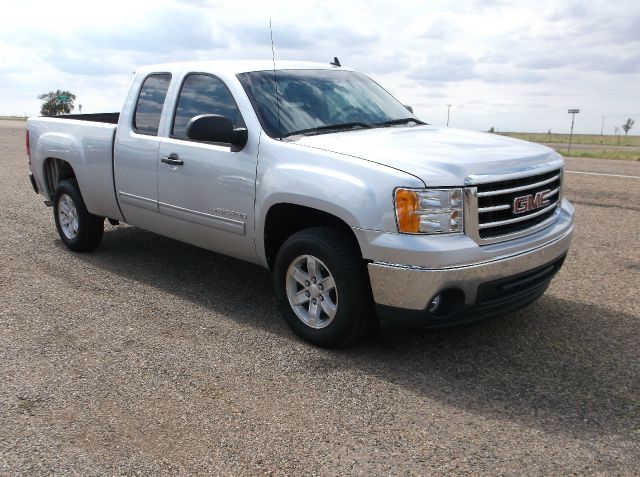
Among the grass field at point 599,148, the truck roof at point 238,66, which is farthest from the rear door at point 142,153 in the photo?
the grass field at point 599,148

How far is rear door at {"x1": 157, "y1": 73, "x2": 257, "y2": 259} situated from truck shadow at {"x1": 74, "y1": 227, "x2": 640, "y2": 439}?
2.01 ft

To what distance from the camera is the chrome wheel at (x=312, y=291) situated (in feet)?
14.3

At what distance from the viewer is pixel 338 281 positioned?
13.7 feet

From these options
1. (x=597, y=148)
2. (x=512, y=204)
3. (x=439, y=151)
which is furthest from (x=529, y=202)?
(x=597, y=148)

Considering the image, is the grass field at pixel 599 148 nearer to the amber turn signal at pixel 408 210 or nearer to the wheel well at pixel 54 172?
the wheel well at pixel 54 172

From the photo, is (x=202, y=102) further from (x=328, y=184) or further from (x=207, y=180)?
(x=328, y=184)

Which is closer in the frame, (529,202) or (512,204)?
(512,204)

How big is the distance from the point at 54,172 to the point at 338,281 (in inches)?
178

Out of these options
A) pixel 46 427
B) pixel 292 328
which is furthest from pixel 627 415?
pixel 46 427

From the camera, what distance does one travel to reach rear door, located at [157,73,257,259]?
486 centimetres

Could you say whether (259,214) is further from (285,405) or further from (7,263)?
(7,263)

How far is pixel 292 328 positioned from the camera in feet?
15.2

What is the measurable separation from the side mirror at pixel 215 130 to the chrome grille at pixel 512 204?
1.77 m

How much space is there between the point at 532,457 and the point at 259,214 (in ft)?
7.90
